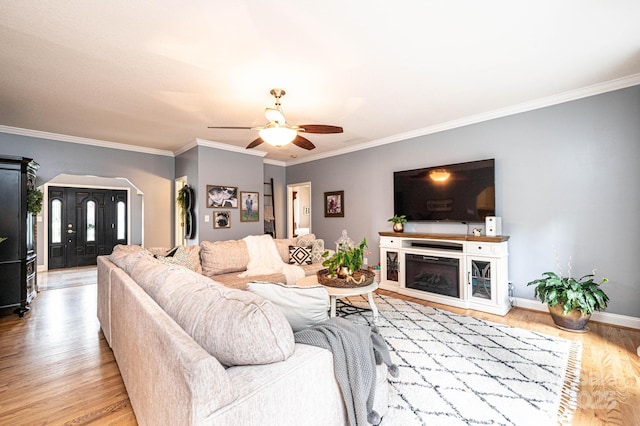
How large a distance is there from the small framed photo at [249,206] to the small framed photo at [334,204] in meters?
1.46

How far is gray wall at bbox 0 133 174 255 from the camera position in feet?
15.3

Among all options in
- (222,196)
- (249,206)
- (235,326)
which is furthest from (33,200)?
(235,326)

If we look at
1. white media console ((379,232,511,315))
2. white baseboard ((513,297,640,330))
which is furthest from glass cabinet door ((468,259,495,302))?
white baseboard ((513,297,640,330))

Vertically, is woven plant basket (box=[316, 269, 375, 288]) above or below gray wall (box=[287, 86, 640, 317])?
below

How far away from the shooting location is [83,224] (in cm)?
759

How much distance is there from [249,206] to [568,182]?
4.97 m

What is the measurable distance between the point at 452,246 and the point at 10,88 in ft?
18.4

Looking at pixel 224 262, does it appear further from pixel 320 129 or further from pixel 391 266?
pixel 391 266

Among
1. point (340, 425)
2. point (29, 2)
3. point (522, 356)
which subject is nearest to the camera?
point (340, 425)

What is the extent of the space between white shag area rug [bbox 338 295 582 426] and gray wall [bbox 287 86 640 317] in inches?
42.0

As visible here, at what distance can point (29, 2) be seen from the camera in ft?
6.16

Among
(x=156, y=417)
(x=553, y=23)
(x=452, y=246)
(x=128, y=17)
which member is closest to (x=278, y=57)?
(x=128, y=17)

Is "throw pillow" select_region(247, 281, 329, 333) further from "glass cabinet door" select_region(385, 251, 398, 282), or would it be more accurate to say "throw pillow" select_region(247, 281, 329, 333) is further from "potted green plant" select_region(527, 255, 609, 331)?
"glass cabinet door" select_region(385, 251, 398, 282)

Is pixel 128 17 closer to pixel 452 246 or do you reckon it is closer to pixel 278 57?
pixel 278 57
